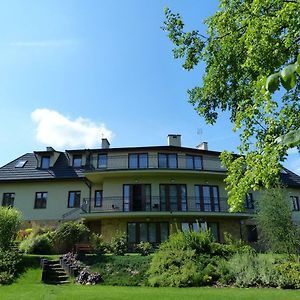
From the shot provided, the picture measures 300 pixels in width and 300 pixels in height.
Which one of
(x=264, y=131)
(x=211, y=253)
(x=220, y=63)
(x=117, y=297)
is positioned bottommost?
(x=117, y=297)

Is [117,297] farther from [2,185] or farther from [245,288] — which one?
[2,185]

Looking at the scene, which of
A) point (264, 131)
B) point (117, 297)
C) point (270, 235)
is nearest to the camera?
point (264, 131)

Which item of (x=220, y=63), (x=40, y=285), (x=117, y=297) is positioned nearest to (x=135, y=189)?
(x=40, y=285)

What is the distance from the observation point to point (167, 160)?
3089 cm

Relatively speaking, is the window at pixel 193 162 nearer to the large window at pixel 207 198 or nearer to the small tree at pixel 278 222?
the large window at pixel 207 198

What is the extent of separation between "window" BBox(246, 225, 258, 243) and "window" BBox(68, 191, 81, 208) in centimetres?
1512

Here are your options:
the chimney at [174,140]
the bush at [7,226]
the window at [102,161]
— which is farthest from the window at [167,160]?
the bush at [7,226]

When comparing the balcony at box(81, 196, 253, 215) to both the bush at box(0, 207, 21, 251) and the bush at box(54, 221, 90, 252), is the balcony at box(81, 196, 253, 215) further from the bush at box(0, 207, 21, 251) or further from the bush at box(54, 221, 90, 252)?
the bush at box(0, 207, 21, 251)

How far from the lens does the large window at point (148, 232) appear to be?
94.9ft

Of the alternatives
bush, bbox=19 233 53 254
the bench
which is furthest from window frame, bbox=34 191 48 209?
the bench

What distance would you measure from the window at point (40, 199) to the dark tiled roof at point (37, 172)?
140 centimetres

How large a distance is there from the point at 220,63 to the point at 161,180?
1942 cm

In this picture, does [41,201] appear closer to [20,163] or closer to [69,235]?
[20,163]

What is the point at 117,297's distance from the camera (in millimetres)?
12578
